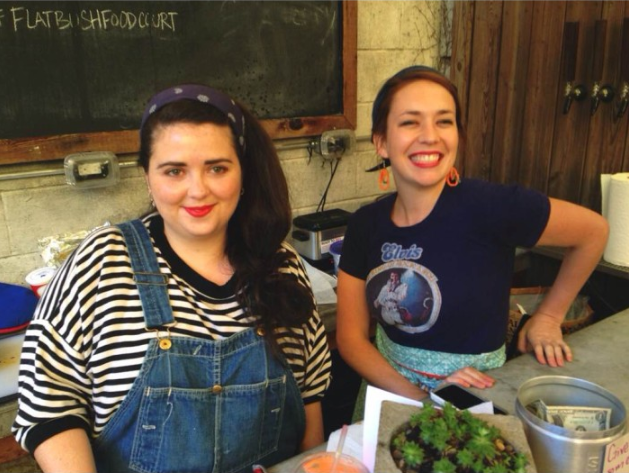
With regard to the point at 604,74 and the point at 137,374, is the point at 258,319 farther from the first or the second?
the point at 604,74

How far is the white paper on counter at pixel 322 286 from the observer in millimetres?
1868

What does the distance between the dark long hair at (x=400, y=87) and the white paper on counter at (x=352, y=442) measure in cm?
75

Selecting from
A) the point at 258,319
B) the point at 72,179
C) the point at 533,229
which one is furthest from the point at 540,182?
the point at 72,179

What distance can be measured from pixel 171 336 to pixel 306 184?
1454 mm

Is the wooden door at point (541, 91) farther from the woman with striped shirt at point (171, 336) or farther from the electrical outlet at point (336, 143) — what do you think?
the woman with striped shirt at point (171, 336)

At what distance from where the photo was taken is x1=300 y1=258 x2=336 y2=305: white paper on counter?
Answer: 187cm

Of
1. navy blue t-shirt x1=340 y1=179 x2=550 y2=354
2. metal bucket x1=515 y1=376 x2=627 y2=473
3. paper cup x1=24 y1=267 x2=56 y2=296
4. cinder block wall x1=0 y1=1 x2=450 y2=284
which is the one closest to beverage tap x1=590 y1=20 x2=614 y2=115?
cinder block wall x1=0 y1=1 x2=450 y2=284

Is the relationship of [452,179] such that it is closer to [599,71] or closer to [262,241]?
[262,241]

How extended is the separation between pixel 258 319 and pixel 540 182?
70.1 inches

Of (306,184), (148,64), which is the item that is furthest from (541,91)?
(148,64)

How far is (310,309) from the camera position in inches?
49.7

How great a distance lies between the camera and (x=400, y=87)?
4.38 ft

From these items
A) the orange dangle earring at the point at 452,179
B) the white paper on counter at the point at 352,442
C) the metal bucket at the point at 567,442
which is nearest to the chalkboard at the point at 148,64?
the orange dangle earring at the point at 452,179

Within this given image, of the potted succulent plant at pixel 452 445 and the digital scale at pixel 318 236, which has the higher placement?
the potted succulent plant at pixel 452 445
